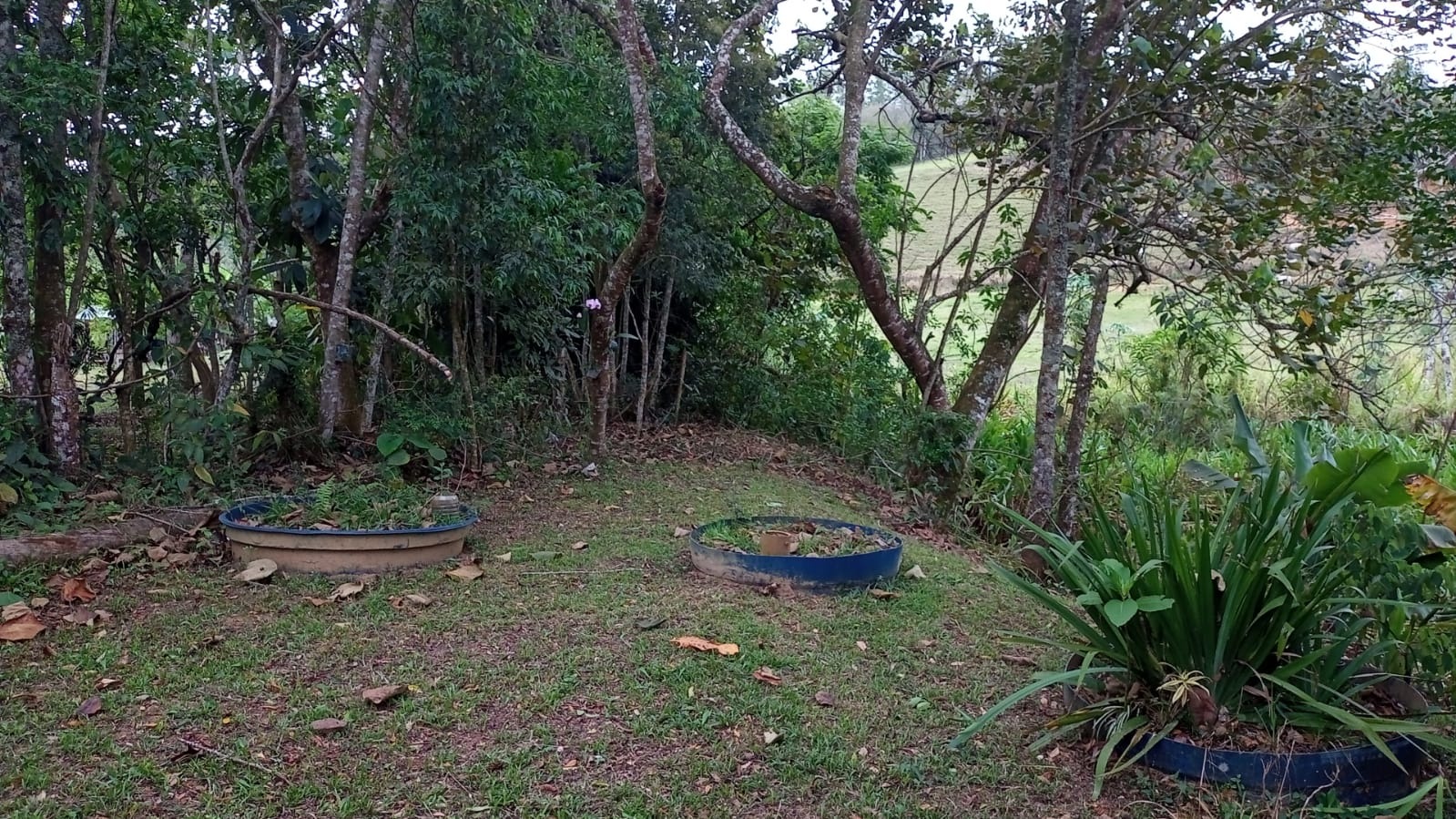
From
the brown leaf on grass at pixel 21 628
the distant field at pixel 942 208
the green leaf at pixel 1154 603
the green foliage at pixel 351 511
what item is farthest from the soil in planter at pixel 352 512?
the distant field at pixel 942 208

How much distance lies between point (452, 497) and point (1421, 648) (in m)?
3.41

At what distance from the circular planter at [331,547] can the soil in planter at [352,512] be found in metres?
0.05

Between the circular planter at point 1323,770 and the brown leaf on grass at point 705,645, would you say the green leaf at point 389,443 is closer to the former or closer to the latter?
the brown leaf on grass at point 705,645

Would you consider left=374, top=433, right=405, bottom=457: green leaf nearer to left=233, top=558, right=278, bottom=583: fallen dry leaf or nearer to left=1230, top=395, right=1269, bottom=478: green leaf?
left=233, top=558, right=278, bottom=583: fallen dry leaf

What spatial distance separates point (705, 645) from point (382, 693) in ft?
3.10

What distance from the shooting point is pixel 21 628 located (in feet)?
9.82

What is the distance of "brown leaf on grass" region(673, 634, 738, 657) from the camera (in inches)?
115

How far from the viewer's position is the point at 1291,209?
187 inches

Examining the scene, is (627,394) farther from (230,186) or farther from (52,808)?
(52,808)

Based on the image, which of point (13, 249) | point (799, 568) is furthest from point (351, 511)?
point (13, 249)

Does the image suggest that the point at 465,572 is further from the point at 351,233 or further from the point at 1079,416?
the point at 1079,416

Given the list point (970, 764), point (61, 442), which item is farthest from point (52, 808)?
point (61, 442)

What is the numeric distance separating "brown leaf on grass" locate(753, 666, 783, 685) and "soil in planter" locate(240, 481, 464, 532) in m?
1.65

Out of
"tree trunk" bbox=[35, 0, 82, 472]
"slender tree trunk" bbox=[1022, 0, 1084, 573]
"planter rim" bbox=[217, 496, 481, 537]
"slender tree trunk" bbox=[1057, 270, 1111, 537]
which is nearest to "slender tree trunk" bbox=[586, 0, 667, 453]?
"planter rim" bbox=[217, 496, 481, 537]
